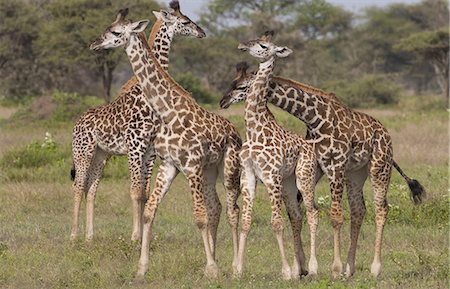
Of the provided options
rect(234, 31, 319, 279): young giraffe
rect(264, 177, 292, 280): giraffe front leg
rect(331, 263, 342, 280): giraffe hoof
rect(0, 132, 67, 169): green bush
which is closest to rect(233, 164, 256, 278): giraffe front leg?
rect(234, 31, 319, 279): young giraffe

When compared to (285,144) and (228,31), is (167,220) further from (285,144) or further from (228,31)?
(228,31)

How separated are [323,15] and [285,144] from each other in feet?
151

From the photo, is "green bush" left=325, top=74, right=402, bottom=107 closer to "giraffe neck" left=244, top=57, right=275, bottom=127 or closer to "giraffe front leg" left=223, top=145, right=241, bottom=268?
"giraffe front leg" left=223, top=145, right=241, bottom=268

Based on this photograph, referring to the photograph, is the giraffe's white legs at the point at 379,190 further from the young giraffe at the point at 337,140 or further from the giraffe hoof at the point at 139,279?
the giraffe hoof at the point at 139,279

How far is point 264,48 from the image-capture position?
877 cm

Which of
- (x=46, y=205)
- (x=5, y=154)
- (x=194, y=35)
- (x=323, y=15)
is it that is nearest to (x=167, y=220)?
(x=46, y=205)

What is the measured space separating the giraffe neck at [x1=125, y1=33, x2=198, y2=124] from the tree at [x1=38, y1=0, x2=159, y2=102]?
23712mm

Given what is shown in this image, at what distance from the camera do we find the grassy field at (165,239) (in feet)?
29.4

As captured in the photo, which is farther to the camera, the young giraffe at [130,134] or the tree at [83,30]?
the tree at [83,30]

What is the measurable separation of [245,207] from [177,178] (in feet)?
26.2

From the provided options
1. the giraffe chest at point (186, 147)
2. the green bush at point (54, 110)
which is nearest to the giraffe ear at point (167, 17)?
the giraffe chest at point (186, 147)

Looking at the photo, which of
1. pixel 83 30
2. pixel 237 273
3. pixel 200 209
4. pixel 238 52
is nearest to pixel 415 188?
pixel 237 273

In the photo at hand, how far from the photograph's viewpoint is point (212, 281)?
8.70m

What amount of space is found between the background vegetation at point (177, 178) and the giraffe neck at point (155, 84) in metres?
1.59
